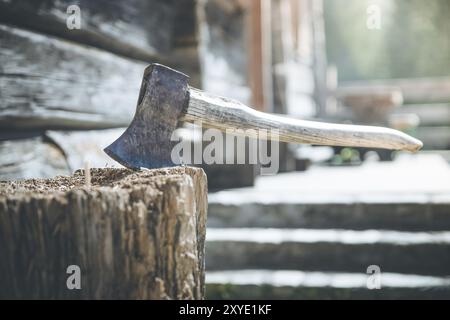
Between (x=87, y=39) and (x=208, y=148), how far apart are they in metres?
1.13

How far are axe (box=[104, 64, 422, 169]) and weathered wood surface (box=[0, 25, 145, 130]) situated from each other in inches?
23.5

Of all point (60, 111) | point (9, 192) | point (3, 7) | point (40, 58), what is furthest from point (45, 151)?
point (9, 192)

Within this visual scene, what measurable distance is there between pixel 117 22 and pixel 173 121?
45.4 inches

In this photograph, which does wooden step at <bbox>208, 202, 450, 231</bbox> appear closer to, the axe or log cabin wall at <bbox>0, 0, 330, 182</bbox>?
log cabin wall at <bbox>0, 0, 330, 182</bbox>

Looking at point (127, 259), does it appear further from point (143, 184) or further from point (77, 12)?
point (77, 12)

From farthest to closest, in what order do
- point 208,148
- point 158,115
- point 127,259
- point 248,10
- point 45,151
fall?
point 248,10 → point 208,148 → point 45,151 → point 158,115 → point 127,259

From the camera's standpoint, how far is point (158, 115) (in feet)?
4.87

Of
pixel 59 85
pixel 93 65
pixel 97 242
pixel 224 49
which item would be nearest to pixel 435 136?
pixel 224 49

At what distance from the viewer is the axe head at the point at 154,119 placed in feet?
4.67

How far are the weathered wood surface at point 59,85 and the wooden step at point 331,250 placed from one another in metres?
0.91

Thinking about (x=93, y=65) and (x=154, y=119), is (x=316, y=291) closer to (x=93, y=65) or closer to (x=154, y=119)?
(x=154, y=119)

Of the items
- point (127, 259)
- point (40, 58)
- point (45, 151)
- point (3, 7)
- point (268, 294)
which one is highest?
point (3, 7)

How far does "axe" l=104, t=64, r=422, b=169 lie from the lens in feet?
4.70

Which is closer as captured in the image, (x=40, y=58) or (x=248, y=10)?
(x=40, y=58)
